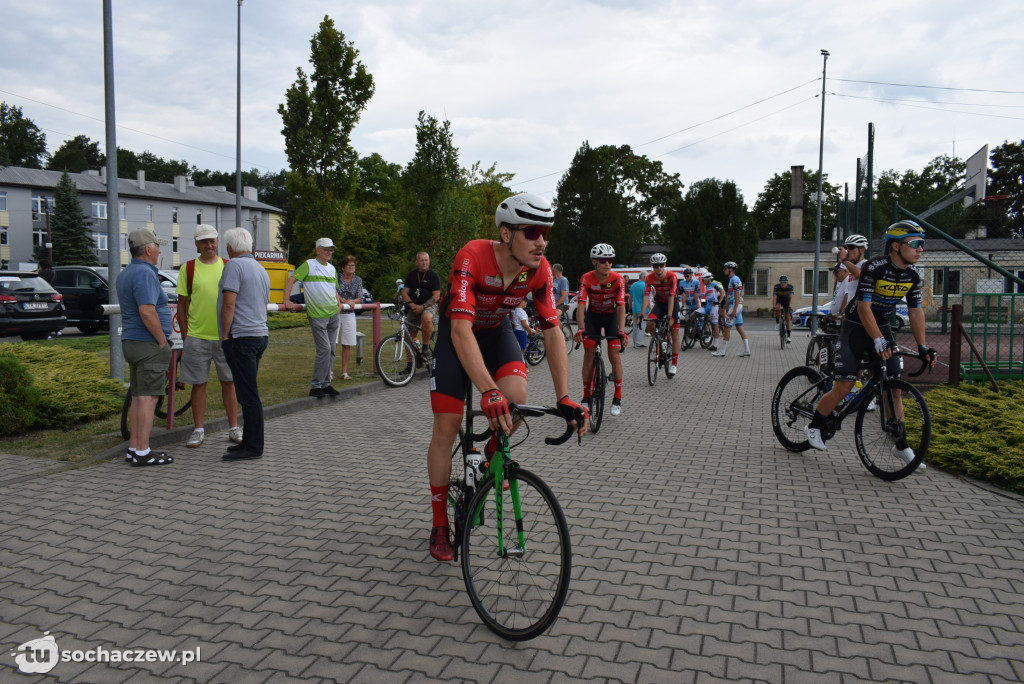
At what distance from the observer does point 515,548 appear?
11.5 ft

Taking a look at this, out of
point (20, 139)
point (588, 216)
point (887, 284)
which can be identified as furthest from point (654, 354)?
point (20, 139)

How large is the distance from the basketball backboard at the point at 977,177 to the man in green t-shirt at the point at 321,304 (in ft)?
30.3

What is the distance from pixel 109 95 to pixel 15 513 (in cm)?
704

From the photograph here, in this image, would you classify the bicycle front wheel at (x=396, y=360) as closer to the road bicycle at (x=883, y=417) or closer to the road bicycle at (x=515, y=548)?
the road bicycle at (x=883, y=417)

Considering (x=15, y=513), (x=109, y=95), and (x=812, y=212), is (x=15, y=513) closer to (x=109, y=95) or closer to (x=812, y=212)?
(x=109, y=95)

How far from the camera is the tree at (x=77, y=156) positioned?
95.9 meters

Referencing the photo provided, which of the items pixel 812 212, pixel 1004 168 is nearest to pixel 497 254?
pixel 1004 168

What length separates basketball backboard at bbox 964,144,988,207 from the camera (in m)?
10.9

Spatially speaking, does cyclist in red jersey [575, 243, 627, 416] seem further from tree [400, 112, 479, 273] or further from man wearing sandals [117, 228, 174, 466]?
tree [400, 112, 479, 273]

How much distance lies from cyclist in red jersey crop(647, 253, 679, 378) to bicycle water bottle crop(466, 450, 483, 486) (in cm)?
899

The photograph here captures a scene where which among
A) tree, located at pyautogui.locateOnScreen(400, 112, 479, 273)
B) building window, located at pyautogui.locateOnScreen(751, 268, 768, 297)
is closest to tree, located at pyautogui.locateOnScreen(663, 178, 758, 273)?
building window, located at pyautogui.locateOnScreen(751, 268, 768, 297)

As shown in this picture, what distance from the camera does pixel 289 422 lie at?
874 cm

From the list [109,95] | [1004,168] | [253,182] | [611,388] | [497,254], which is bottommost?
[611,388]

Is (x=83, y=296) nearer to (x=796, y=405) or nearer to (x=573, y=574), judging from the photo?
(x=796, y=405)
